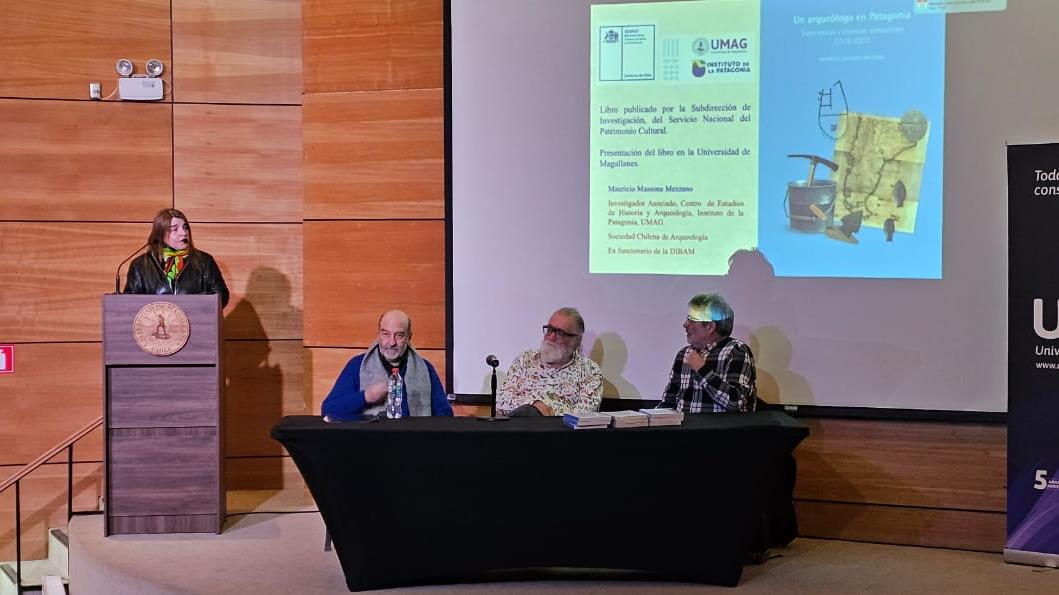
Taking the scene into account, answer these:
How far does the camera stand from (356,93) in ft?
17.4

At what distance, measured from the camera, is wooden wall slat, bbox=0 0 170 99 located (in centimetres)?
548

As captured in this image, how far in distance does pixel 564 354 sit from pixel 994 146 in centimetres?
199

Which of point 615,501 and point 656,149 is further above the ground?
point 656,149

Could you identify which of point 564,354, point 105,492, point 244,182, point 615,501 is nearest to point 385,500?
point 615,501

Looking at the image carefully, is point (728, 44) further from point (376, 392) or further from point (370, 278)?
point (376, 392)

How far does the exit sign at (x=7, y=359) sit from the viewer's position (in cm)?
548

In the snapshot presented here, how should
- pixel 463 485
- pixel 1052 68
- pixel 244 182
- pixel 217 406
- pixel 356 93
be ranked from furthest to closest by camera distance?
pixel 244 182 < pixel 356 93 < pixel 217 406 < pixel 1052 68 < pixel 463 485

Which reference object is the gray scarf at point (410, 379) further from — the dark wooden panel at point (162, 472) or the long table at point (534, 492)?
the dark wooden panel at point (162, 472)

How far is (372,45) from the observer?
5277 millimetres

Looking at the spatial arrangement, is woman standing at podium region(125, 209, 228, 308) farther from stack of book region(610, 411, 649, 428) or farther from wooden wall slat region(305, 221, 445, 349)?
stack of book region(610, 411, 649, 428)

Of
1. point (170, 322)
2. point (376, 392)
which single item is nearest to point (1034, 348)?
point (376, 392)

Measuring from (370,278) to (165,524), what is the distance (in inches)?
59.4

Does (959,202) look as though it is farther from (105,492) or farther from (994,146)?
(105,492)

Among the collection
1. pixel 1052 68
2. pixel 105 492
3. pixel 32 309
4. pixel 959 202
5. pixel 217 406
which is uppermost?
pixel 1052 68
